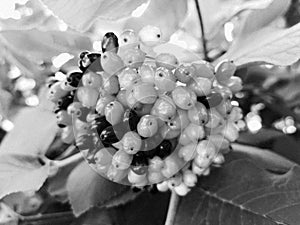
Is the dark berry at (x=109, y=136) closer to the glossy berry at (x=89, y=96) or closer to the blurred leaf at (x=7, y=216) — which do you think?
the glossy berry at (x=89, y=96)

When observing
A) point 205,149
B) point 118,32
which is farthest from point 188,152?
point 118,32

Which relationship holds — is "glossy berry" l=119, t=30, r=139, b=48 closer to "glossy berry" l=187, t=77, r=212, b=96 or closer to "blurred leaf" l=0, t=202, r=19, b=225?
"glossy berry" l=187, t=77, r=212, b=96

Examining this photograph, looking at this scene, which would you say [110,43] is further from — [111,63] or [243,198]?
[243,198]

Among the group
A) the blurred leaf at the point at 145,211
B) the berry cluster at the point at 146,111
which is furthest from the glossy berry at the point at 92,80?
the blurred leaf at the point at 145,211

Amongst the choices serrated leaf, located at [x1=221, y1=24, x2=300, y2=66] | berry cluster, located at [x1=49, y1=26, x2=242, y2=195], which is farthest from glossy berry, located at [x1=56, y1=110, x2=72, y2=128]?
serrated leaf, located at [x1=221, y1=24, x2=300, y2=66]

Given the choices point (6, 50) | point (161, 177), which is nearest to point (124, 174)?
point (161, 177)

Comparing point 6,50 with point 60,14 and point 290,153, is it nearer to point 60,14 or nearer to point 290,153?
point 60,14
